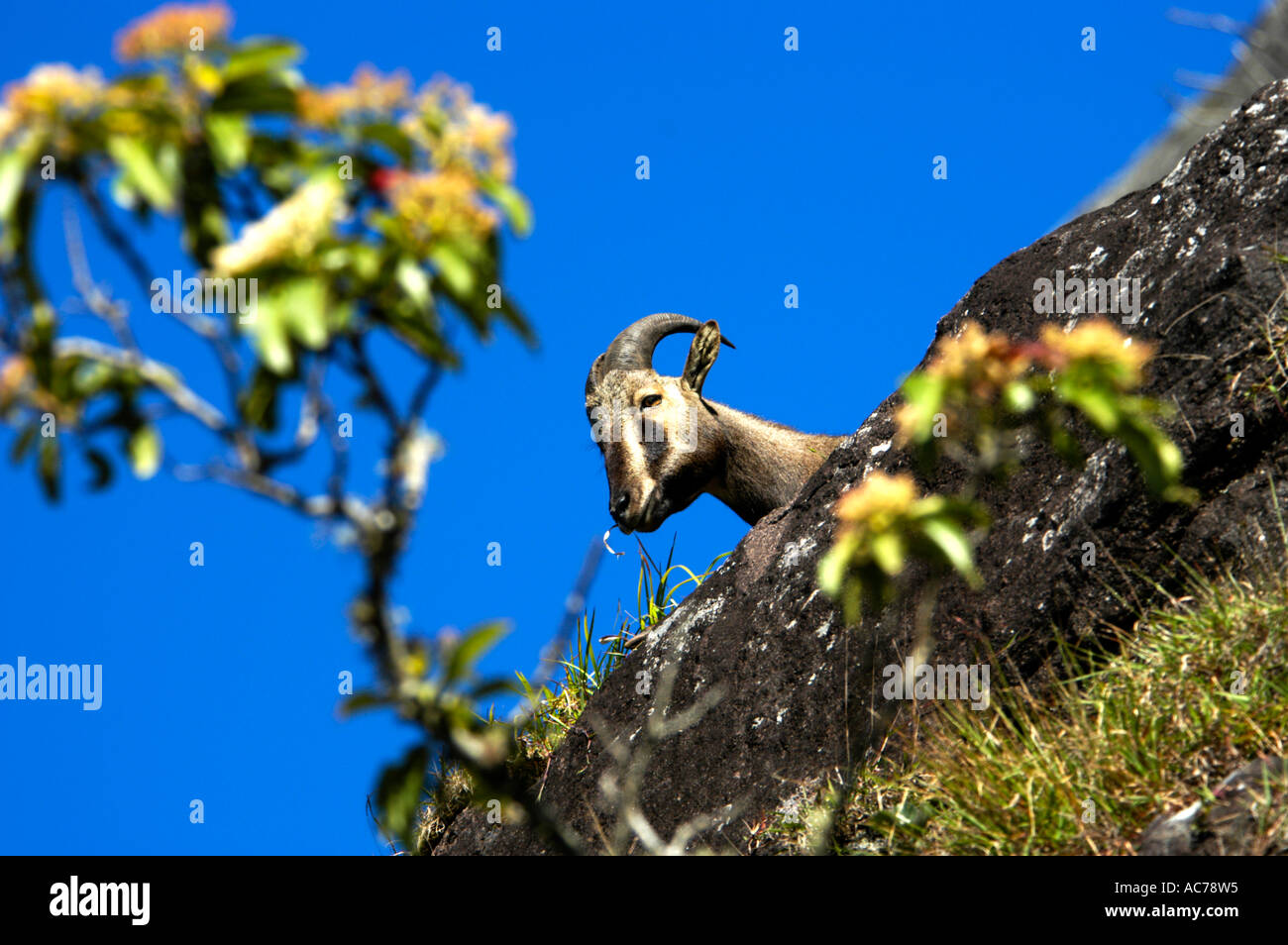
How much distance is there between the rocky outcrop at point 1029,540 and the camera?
→ 213 inches

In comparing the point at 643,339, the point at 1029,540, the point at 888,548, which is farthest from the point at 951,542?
the point at 643,339

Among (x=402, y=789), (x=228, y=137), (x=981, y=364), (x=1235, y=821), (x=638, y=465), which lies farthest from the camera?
(x=638, y=465)

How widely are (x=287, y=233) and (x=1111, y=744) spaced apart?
3.71 meters

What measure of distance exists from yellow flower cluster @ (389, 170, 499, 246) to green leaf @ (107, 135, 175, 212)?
17.1 inches

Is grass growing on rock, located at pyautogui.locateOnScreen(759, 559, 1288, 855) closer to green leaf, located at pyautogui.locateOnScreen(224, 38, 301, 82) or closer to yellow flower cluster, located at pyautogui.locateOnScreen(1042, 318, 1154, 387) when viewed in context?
yellow flower cluster, located at pyautogui.locateOnScreen(1042, 318, 1154, 387)

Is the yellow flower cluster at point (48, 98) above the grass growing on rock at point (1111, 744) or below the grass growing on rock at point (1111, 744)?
above

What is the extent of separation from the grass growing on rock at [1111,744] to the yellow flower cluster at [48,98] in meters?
3.26

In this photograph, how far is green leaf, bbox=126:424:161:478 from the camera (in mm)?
2438

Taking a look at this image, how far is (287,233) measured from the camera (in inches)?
89.7

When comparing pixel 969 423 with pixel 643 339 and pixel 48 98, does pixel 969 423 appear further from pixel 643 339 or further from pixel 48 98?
pixel 643 339

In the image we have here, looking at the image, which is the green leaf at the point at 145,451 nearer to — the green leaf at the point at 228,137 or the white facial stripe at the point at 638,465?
the green leaf at the point at 228,137

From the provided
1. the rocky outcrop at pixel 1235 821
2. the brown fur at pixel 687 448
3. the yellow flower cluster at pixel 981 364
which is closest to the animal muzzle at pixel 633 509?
the brown fur at pixel 687 448
